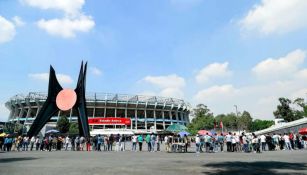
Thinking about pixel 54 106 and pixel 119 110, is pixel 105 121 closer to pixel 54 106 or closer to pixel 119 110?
pixel 119 110

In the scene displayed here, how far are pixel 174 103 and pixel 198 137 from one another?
7207 cm

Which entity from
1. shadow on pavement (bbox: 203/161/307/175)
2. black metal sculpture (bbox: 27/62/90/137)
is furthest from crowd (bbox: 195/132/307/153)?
black metal sculpture (bbox: 27/62/90/137)

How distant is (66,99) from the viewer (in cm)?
3362

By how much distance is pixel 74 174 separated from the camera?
837 cm

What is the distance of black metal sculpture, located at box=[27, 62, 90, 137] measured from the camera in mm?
31967

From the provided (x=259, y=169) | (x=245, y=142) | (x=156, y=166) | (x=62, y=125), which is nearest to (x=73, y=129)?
(x=62, y=125)

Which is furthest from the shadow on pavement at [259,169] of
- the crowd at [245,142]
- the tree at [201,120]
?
the tree at [201,120]

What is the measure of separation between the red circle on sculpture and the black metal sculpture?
0.42 m

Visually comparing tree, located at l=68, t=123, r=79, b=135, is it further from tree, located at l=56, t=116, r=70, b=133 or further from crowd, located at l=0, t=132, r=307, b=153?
crowd, located at l=0, t=132, r=307, b=153

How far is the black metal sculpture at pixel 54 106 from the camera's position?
1259 inches

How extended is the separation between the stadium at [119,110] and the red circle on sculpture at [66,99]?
41.7m

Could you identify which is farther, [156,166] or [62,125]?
[62,125]

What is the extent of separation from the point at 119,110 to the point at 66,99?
55278 millimetres

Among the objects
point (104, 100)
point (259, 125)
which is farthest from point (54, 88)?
point (259, 125)
